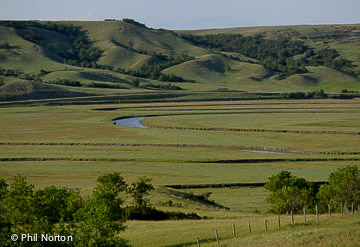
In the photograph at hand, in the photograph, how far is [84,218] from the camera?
3241 cm

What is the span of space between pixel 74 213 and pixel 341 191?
23378mm

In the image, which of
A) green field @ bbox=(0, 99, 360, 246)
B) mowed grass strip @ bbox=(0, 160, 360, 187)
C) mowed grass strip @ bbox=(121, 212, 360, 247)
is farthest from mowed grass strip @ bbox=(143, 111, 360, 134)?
mowed grass strip @ bbox=(121, 212, 360, 247)

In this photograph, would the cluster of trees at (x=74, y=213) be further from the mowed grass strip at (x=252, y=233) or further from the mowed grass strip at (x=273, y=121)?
the mowed grass strip at (x=273, y=121)

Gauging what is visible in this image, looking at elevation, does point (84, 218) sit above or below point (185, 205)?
above

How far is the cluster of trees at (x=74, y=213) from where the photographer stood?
29.9m

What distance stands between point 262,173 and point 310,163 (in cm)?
941

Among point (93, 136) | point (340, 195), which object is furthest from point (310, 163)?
point (93, 136)

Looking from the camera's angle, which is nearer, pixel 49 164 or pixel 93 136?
pixel 49 164

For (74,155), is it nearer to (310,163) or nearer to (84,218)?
(310,163)

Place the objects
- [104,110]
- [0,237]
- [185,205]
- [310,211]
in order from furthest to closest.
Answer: [104,110], [185,205], [310,211], [0,237]

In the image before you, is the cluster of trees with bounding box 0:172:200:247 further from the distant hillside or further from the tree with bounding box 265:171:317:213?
the distant hillside

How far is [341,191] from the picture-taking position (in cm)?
4716

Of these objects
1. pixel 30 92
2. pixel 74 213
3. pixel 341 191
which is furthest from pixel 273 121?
pixel 74 213

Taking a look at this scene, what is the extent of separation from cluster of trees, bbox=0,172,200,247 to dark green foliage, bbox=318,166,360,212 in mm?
11323
